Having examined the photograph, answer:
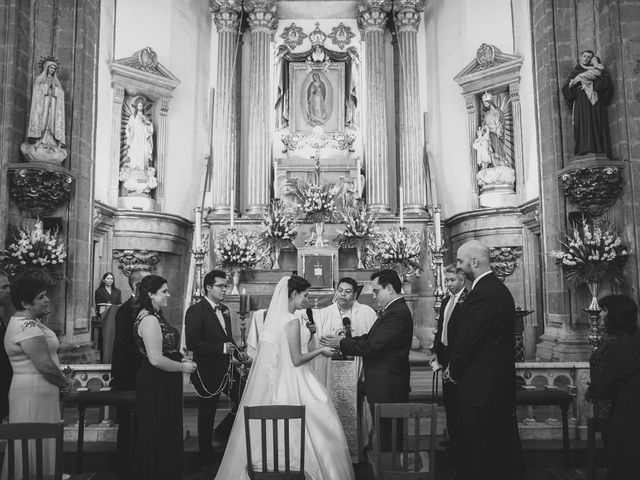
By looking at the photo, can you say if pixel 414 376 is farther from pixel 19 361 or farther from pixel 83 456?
pixel 19 361

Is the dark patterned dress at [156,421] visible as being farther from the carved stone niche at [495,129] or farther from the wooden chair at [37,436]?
the carved stone niche at [495,129]

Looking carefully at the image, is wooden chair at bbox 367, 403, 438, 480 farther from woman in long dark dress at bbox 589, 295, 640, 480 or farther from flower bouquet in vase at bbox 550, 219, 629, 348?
flower bouquet in vase at bbox 550, 219, 629, 348

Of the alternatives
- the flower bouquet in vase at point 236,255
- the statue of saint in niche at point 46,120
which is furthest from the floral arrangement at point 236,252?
the statue of saint in niche at point 46,120

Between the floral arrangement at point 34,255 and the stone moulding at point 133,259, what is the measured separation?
4.61 metres

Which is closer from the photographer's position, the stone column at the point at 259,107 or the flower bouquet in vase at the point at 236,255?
the flower bouquet in vase at the point at 236,255

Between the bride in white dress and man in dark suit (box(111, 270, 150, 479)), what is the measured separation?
3.74ft

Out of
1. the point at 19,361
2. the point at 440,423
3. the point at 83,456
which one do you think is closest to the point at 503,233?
the point at 440,423

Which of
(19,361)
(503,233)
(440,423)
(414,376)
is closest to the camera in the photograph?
(19,361)

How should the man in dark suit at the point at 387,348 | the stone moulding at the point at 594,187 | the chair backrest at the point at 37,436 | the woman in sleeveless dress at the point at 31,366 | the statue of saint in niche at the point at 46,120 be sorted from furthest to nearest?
the statue of saint in niche at the point at 46,120, the stone moulding at the point at 594,187, the man in dark suit at the point at 387,348, the woman in sleeveless dress at the point at 31,366, the chair backrest at the point at 37,436

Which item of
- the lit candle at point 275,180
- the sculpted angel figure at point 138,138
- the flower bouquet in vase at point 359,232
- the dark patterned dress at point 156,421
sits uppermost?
the sculpted angel figure at point 138,138

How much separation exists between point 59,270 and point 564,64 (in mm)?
7166

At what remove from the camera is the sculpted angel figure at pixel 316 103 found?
14.2 meters

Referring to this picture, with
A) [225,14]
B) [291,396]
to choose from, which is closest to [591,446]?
[291,396]

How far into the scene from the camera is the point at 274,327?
453 centimetres
